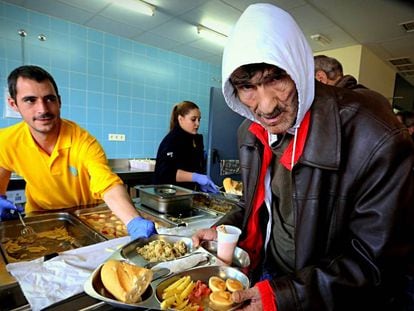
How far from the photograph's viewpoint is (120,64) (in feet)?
13.3

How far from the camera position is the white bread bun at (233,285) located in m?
0.77

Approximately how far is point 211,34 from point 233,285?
3647 millimetres

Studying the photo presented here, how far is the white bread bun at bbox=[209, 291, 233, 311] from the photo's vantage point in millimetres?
733

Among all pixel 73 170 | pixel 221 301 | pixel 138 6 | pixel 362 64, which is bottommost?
pixel 221 301

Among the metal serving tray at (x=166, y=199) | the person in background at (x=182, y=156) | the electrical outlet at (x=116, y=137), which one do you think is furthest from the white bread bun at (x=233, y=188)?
the electrical outlet at (x=116, y=137)

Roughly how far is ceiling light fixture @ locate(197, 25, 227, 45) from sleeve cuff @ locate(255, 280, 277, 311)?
3.44 metres

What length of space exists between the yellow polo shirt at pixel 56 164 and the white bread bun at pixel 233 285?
3.23 ft

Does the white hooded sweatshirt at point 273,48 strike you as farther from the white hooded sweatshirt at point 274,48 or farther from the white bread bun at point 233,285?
the white bread bun at point 233,285

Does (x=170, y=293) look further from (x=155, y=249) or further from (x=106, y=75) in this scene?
(x=106, y=75)

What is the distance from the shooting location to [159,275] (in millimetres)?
850

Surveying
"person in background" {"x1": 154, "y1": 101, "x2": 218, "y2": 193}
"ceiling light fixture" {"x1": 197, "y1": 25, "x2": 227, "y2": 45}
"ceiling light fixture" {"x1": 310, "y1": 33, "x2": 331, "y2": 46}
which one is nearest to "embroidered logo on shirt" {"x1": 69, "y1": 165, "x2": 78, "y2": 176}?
"person in background" {"x1": 154, "y1": 101, "x2": 218, "y2": 193}

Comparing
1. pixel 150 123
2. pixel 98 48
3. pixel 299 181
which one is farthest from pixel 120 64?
pixel 299 181

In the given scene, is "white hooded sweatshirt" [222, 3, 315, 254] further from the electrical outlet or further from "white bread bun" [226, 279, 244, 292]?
the electrical outlet

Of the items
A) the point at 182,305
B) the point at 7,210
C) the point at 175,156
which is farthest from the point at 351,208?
the point at 175,156
